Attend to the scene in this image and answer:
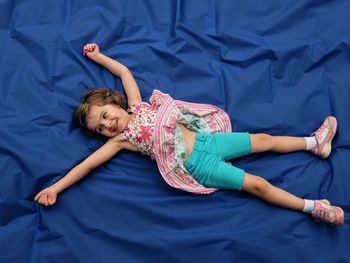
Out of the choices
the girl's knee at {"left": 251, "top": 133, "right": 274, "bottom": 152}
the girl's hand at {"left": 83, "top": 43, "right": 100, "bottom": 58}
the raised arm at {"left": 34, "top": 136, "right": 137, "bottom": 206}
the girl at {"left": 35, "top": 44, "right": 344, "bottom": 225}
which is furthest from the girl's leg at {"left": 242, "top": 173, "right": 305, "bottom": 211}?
the girl's hand at {"left": 83, "top": 43, "right": 100, "bottom": 58}

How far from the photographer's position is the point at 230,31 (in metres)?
1.90

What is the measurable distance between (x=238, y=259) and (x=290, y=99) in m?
0.68

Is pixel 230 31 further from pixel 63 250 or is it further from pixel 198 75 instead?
pixel 63 250

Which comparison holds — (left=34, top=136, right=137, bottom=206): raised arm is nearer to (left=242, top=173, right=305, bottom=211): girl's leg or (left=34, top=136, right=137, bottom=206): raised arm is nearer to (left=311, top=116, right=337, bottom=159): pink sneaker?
(left=242, top=173, right=305, bottom=211): girl's leg

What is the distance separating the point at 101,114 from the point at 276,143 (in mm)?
670

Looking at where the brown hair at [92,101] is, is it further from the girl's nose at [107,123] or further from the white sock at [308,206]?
the white sock at [308,206]

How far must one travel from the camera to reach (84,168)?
5.23 feet

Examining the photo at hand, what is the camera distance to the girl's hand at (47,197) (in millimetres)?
1550

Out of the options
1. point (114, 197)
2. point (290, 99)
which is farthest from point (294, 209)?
point (114, 197)

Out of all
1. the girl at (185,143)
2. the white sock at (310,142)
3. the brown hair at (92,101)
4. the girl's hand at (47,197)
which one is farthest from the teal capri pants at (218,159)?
the girl's hand at (47,197)

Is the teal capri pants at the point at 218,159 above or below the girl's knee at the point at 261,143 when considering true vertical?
below

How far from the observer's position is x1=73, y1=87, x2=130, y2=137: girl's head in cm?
163

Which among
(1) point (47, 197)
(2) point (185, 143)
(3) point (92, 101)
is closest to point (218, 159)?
(2) point (185, 143)

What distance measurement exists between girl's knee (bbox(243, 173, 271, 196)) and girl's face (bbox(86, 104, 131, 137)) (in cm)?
51
